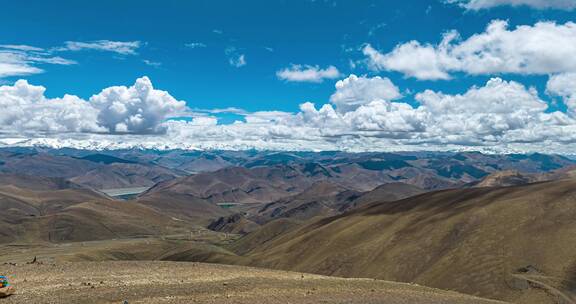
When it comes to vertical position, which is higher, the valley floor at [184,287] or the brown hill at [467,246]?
the valley floor at [184,287]

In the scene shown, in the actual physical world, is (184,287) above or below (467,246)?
above

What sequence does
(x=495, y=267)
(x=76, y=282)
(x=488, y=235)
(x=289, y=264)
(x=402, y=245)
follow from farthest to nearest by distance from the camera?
(x=289, y=264) < (x=402, y=245) < (x=488, y=235) < (x=495, y=267) < (x=76, y=282)

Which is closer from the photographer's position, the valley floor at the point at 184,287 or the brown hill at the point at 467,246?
the valley floor at the point at 184,287

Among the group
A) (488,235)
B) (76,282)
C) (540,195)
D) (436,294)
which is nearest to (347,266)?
(488,235)

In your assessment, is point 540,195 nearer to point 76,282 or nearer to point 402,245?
point 402,245

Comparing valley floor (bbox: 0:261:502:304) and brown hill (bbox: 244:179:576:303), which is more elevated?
valley floor (bbox: 0:261:502:304)
